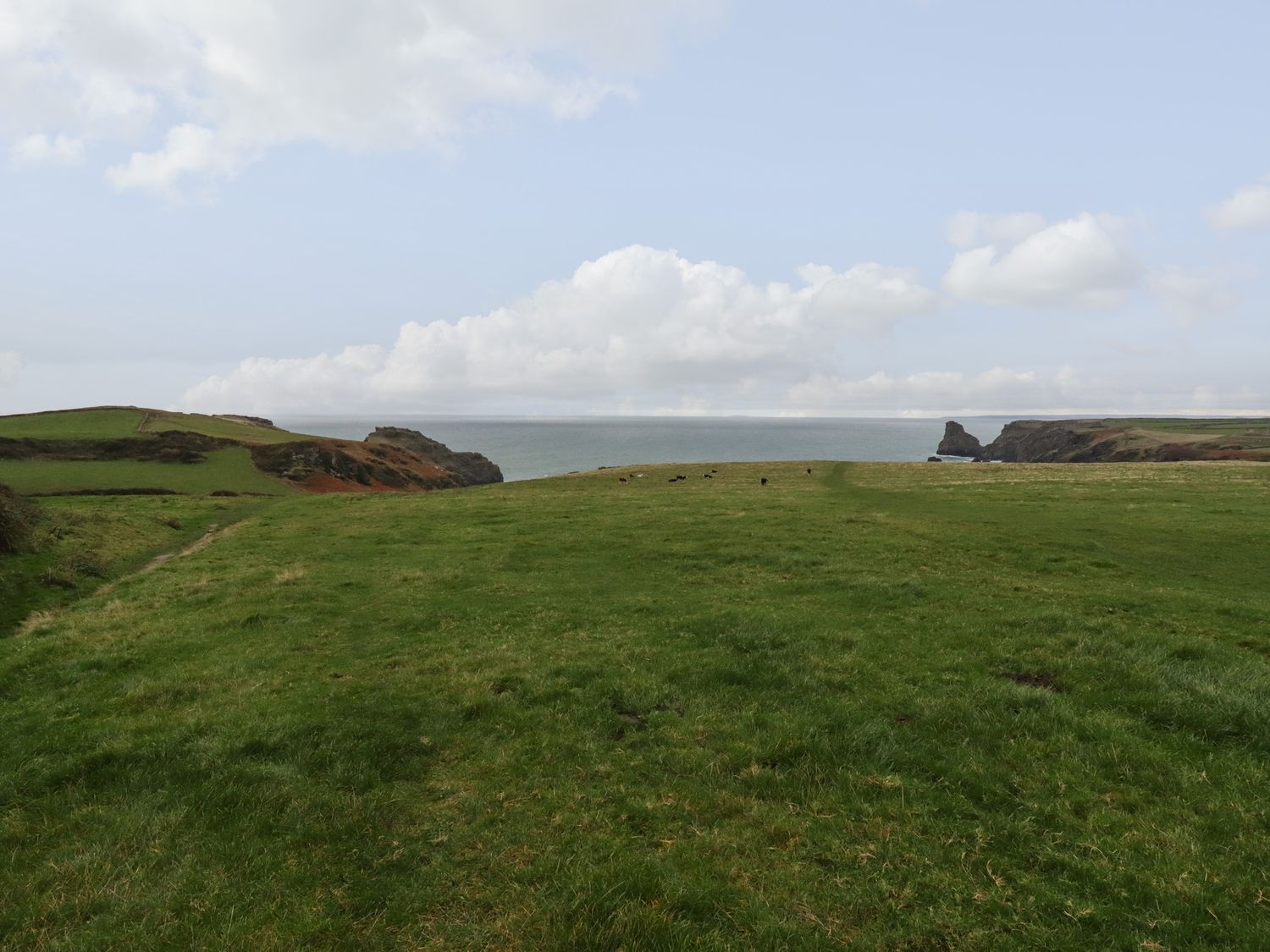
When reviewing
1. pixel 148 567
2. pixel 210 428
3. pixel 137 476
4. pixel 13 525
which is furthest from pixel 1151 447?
pixel 210 428

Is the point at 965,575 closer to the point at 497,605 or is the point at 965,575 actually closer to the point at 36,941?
the point at 497,605

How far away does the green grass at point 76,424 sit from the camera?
77.6m

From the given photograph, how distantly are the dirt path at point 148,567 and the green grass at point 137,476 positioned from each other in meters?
28.6

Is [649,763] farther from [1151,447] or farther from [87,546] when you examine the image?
[1151,447]

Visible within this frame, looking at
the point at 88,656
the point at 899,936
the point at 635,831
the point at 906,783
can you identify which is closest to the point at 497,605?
the point at 88,656

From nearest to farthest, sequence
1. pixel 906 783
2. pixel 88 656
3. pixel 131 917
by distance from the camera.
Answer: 1. pixel 131 917
2. pixel 906 783
3. pixel 88 656

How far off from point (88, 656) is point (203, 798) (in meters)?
9.72

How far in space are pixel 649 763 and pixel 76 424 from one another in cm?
11206

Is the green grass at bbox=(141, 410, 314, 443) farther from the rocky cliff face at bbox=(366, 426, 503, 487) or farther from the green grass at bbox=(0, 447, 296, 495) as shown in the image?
the rocky cliff face at bbox=(366, 426, 503, 487)

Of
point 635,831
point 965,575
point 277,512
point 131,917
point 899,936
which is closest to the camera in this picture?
point 899,936

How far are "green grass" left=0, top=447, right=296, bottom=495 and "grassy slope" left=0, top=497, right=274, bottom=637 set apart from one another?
51.8ft

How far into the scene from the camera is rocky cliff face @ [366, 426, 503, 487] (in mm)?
139875

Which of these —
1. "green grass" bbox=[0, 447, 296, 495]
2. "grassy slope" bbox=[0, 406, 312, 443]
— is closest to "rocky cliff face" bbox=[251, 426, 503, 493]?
"green grass" bbox=[0, 447, 296, 495]

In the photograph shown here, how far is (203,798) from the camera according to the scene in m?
9.46
